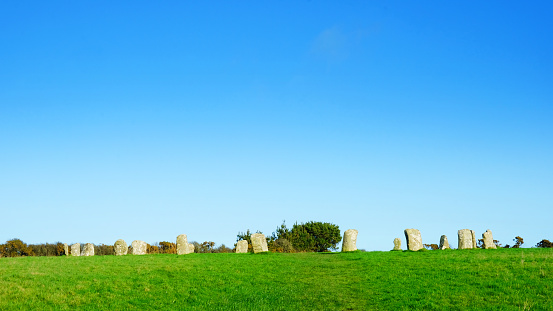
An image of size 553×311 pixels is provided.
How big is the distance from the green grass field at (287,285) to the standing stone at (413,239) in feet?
39.0

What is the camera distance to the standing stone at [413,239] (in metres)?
41.5

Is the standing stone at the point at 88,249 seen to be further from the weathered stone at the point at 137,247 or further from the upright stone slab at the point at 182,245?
the upright stone slab at the point at 182,245

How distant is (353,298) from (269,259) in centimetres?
1438

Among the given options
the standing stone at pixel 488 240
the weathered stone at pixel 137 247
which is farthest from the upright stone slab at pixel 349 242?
the weathered stone at pixel 137 247

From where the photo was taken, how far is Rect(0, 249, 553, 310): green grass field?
19328 mm

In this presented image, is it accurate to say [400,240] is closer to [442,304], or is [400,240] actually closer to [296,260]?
[296,260]

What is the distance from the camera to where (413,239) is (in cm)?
4178

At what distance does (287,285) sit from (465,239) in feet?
84.9

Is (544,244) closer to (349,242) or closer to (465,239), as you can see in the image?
(465,239)

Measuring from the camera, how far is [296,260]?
34062 mm

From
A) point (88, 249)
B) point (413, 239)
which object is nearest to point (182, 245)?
point (88, 249)

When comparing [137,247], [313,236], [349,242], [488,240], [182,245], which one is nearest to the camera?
[349,242]

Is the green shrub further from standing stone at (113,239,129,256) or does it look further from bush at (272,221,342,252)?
standing stone at (113,239,129,256)

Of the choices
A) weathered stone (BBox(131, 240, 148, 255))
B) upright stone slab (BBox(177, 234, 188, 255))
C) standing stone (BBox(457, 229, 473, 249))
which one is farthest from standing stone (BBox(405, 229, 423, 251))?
weathered stone (BBox(131, 240, 148, 255))
